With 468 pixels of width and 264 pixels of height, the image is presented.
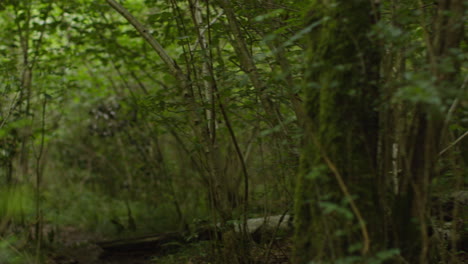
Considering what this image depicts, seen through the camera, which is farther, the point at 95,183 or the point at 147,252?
the point at 95,183

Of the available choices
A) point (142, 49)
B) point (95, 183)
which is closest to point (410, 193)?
point (142, 49)

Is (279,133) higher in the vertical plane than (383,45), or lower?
lower

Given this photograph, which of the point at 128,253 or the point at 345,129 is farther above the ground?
the point at 345,129

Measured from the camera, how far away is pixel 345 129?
2010 millimetres

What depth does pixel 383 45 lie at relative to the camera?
1982 mm

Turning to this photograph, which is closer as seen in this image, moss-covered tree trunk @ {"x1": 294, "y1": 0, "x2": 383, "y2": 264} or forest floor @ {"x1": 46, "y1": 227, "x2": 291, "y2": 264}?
moss-covered tree trunk @ {"x1": 294, "y1": 0, "x2": 383, "y2": 264}

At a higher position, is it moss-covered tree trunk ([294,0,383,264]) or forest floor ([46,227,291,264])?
moss-covered tree trunk ([294,0,383,264])

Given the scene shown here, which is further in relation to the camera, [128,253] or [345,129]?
[128,253]

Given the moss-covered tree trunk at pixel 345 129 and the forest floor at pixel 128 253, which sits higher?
the moss-covered tree trunk at pixel 345 129

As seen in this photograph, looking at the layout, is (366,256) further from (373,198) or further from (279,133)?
(279,133)

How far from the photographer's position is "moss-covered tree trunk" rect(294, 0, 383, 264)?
197 centimetres

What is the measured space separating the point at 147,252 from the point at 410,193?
4091 millimetres

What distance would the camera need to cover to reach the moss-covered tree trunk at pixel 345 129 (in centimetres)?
197

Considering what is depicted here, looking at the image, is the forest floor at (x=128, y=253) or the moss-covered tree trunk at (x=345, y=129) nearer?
the moss-covered tree trunk at (x=345, y=129)
